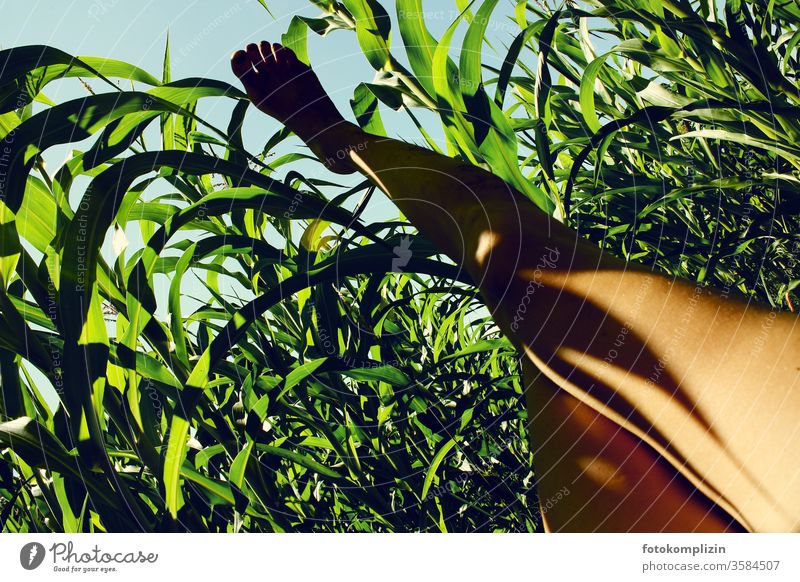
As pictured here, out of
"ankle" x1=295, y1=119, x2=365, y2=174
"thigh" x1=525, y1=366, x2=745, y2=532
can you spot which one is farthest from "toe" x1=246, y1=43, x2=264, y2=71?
"thigh" x1=525, y1=366, x2=745, y2=532

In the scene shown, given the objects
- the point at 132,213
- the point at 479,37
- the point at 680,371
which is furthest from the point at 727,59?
the point at 132,213

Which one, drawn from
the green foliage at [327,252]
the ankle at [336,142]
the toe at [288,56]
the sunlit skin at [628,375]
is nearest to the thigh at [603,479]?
the sunlit skin at [628,375]

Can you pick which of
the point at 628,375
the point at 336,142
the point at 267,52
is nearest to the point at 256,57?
the point at 267,52

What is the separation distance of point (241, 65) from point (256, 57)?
25 mm

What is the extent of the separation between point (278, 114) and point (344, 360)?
→ 31cm

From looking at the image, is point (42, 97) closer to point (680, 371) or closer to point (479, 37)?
point (479, 37)

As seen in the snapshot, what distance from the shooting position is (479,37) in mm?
544

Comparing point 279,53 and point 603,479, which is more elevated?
point 279,53

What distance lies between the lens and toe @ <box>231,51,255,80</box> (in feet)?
2.11

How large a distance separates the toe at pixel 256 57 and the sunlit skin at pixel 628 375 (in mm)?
328

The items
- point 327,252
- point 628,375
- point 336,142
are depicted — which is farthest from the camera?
point 327,252

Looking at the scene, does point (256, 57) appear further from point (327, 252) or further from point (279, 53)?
point (327, 252)

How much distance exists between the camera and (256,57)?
0.66 metres

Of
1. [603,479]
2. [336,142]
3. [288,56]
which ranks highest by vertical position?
[288,56]
